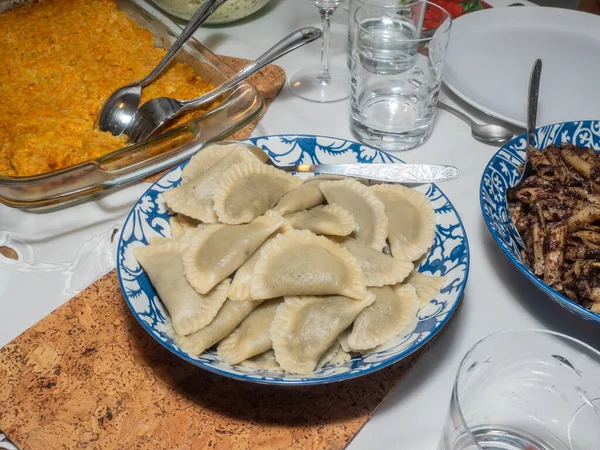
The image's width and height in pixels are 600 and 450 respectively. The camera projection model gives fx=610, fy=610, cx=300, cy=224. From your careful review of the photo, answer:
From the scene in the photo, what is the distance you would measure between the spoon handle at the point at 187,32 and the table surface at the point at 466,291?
0.97 ft

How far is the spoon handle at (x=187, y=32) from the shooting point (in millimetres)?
1598

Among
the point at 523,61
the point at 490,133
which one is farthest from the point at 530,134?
the point at 523,61

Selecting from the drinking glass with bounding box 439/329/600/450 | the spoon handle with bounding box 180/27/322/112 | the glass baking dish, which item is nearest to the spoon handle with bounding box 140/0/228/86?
the glass baking dish

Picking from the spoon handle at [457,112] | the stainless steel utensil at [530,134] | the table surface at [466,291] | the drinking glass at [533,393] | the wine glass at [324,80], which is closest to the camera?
the drinking glass at [533,393]

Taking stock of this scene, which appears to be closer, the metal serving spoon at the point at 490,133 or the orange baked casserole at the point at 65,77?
the orange baked casserole at the point at 65,77

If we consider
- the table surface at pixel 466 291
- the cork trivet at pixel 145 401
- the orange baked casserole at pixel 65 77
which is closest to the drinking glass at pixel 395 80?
the table surface at pixel 466 291

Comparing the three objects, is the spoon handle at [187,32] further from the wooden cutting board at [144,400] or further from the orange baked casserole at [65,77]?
the wooden cutting board at [144,400]

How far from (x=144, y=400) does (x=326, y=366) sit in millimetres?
302

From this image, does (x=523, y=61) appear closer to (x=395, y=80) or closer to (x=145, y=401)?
(x=395, y=80)

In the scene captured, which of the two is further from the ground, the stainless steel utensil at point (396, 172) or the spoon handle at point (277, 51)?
the spoon handle at point (277, 51)

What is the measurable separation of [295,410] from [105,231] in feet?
1.92

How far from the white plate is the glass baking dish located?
0.55m

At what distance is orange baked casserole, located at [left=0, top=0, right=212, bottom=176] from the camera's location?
1.38 meters

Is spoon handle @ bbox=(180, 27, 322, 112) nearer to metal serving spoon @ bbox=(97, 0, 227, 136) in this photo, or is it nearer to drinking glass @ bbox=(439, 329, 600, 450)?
metal serving spoon @ bbox=(97, 0, 227, 136)
